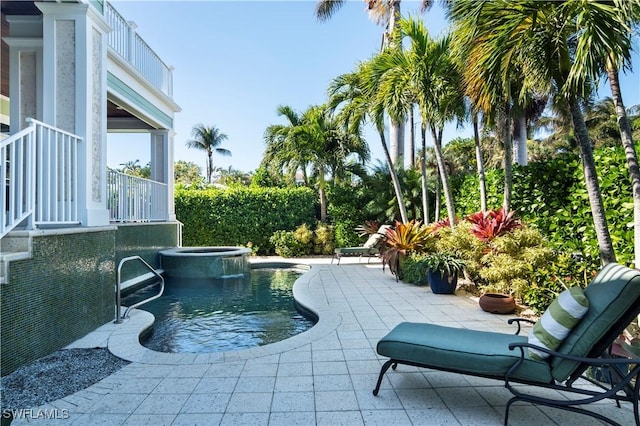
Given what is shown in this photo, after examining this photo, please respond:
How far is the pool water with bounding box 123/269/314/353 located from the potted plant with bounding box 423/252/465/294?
8.85 feet

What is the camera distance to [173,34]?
10.6 meters

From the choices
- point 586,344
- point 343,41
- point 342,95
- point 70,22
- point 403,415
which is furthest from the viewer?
point 343,41

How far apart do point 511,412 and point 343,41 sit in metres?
14.6

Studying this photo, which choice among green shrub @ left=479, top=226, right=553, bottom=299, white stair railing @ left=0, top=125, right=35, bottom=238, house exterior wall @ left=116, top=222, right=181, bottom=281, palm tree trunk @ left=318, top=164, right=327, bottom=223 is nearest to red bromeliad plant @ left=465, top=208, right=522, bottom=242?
green shrub @ left=479, top=226, right=553, bottom=299

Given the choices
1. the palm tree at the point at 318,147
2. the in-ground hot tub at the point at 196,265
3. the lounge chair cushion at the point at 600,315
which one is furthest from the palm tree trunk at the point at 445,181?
the lounge chair cushion at the point at 600,315

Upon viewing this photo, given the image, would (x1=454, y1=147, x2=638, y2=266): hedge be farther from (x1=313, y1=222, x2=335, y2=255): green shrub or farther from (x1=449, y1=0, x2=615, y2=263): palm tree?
(x1=313, y1=222, x2=335, y2=255): green shrub

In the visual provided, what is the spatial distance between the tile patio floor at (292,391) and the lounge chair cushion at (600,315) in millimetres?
482

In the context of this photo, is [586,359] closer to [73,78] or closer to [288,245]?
[73,78]

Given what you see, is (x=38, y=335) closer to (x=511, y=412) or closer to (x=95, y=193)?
(x=95, y=193)

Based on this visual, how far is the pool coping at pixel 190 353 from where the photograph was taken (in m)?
3.89

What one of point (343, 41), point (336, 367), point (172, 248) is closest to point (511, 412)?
point (336, 367)

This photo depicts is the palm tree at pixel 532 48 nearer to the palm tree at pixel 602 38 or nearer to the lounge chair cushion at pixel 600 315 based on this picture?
the palm tree at pixel 602 38

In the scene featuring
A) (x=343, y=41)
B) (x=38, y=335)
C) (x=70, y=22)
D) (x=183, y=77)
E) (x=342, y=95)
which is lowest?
(x=38, y=335)

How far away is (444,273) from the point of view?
274 inches
